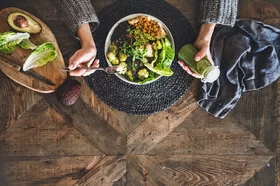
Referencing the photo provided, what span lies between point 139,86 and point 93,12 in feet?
1.09

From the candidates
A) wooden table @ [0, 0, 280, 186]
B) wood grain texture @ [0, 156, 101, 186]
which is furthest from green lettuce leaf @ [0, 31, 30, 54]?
wood grain texture @ [0, 156, 101, 186]

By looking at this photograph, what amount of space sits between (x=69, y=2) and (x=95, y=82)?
0.32 meters

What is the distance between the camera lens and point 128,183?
1.44 meters

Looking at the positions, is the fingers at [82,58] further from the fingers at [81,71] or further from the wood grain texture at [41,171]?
the wood grain texture at [41,171]

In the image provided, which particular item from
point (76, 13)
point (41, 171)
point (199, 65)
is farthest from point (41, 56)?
point (199, 65)

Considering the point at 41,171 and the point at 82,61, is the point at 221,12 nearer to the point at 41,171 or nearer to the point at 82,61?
the point at 82,61

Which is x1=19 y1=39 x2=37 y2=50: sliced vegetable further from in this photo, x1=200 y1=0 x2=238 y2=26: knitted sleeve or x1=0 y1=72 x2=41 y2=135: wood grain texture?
x1=200 y1=0 x2=238 y2=26: knitted sleeve

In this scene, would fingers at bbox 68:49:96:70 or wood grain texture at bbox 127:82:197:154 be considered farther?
wood grain texture at bbox 127:82:197:154

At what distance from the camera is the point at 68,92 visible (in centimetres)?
134

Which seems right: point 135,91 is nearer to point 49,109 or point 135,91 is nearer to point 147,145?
point 147,145

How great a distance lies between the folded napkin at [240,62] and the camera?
4.59 ft

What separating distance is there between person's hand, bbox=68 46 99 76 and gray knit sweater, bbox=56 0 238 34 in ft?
0.38

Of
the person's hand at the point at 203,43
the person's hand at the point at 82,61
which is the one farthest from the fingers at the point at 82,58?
the person's hand at the point at 203,43

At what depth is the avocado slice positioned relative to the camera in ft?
4.38
